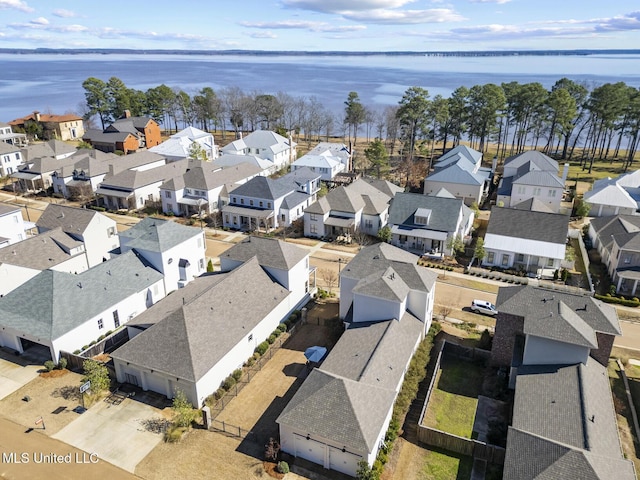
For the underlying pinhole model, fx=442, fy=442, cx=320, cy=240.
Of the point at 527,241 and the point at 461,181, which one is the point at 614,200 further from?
the point at 527,241

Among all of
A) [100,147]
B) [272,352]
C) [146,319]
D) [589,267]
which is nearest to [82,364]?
[146,319]

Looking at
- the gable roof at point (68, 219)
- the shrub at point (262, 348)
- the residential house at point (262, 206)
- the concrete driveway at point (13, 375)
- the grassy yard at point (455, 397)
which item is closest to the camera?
the grassy yard at point (455, 397)

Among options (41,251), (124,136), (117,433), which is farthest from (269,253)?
(124,136)

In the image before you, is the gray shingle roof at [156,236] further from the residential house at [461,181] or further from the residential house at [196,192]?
the residential house at [461,181]

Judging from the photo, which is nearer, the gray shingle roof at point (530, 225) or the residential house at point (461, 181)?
the gray shingle roof at point (530, 225)

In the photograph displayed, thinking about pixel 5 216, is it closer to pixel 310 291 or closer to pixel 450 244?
pixel 310 291

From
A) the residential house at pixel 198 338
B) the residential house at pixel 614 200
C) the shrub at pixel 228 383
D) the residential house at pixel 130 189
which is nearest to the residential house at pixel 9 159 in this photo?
the residential house at pixel 130 189

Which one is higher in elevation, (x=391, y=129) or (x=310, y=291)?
(x=391, y=129)

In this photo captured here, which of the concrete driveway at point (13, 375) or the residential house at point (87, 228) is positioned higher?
the residential house at point (87, 228)
